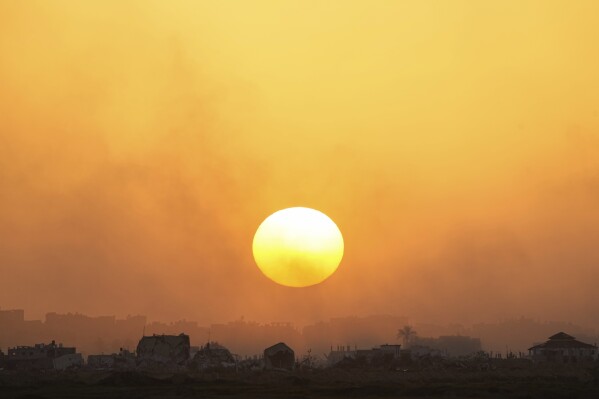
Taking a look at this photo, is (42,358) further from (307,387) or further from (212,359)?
(307,387)

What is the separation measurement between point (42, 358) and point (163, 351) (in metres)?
35.2

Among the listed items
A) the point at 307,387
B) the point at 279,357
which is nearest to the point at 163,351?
the point at 279,357

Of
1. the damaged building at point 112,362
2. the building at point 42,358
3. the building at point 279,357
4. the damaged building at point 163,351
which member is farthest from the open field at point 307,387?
the building at point 42,358

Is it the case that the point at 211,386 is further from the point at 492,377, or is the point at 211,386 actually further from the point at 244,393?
the point at 492,377

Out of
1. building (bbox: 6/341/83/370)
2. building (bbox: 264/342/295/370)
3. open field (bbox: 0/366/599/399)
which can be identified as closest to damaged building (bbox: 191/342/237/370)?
building (bbox: 264/342/295/370)

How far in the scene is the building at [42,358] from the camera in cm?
15850

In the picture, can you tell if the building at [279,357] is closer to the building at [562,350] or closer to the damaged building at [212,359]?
the damaged building at [212,359]

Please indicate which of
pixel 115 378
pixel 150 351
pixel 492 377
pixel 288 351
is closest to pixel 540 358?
pixel 288 351

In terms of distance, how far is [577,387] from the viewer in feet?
264

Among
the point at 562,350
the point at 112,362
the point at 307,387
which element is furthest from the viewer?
the point at 112,362

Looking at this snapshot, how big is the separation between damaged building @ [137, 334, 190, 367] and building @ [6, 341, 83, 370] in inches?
849

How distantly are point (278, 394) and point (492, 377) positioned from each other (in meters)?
34.9

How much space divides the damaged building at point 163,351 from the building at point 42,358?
2156 cm

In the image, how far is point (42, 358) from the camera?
164 metres
